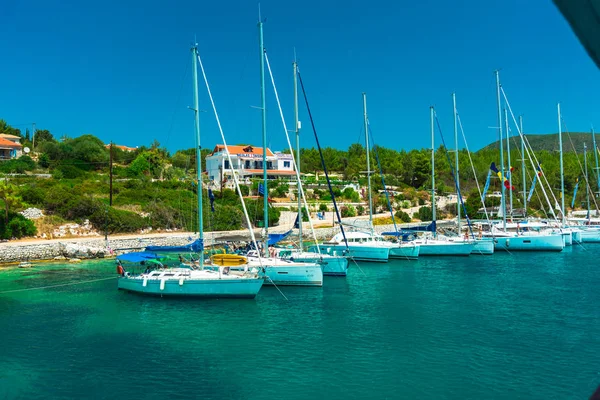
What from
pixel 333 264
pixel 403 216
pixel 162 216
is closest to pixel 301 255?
pixel 333 264

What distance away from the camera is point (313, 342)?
20.0 meters

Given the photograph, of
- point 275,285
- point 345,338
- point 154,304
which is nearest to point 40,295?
point 154,304

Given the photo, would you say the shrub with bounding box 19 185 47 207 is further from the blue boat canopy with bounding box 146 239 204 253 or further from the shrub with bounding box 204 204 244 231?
the blue boat canopy with bounding box 146 239 204 253

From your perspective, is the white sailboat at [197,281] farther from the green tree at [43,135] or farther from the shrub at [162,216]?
the green tree at [43,135]

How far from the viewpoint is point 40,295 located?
28.0m

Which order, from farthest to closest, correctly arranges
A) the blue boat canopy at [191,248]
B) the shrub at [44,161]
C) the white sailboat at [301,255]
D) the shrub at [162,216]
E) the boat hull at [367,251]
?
the shrub at [44,161] → the shrub at [162,216] → the boat hull at [367,251] → the white sailboat at [301,255] → the blue boat canopy at [191,248]

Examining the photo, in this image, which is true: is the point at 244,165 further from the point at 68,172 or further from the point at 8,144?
the point at 8,144

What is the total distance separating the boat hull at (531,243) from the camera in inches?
1822

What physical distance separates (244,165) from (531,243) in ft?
163

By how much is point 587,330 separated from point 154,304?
20860mm

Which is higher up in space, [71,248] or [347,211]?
[347,211]

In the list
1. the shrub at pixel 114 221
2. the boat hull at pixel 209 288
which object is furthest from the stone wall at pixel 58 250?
the boat hull at pixel 209 288

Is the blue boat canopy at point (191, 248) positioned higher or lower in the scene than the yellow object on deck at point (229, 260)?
higher

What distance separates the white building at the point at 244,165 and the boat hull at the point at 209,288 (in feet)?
161
